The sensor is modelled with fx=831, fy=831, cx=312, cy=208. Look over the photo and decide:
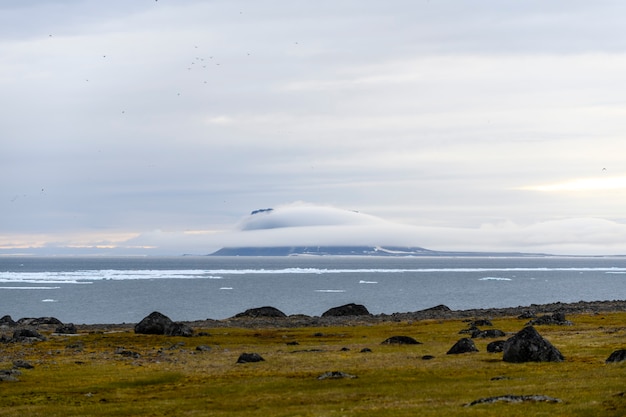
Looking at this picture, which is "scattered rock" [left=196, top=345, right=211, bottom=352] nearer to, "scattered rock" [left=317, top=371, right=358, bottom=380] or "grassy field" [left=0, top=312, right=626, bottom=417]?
"grassy field" [left=0, top=312, right=626, bottom=417]

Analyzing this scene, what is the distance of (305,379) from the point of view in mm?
53094

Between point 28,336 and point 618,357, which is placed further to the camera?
point 28,336

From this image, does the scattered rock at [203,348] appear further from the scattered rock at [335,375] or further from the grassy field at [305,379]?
the scattered rock at [335,375]

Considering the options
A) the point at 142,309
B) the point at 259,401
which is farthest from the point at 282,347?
the point at 142,309

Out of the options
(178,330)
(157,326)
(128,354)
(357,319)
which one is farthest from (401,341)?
(357,319)

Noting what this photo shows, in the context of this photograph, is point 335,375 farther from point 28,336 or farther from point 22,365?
point 28,336

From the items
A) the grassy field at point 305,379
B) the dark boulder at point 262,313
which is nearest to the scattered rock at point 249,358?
the grassy field at point 305,379

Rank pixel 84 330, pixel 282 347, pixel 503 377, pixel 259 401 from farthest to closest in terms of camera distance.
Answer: pixel 84 330 < pixel 282 347 < pixel 503 377 < pixel 259 401

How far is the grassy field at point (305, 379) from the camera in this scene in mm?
40344

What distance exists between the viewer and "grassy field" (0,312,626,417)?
4034cm

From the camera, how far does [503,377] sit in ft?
162

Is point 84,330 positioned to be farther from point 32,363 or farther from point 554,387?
point 554,387

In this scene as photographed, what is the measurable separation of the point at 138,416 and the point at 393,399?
12846 mm

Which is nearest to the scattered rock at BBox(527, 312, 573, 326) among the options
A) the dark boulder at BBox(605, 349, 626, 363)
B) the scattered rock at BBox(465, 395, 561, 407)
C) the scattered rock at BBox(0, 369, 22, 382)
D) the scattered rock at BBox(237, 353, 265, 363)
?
the dark boulder at BBox(605, 349, 626, 363)
